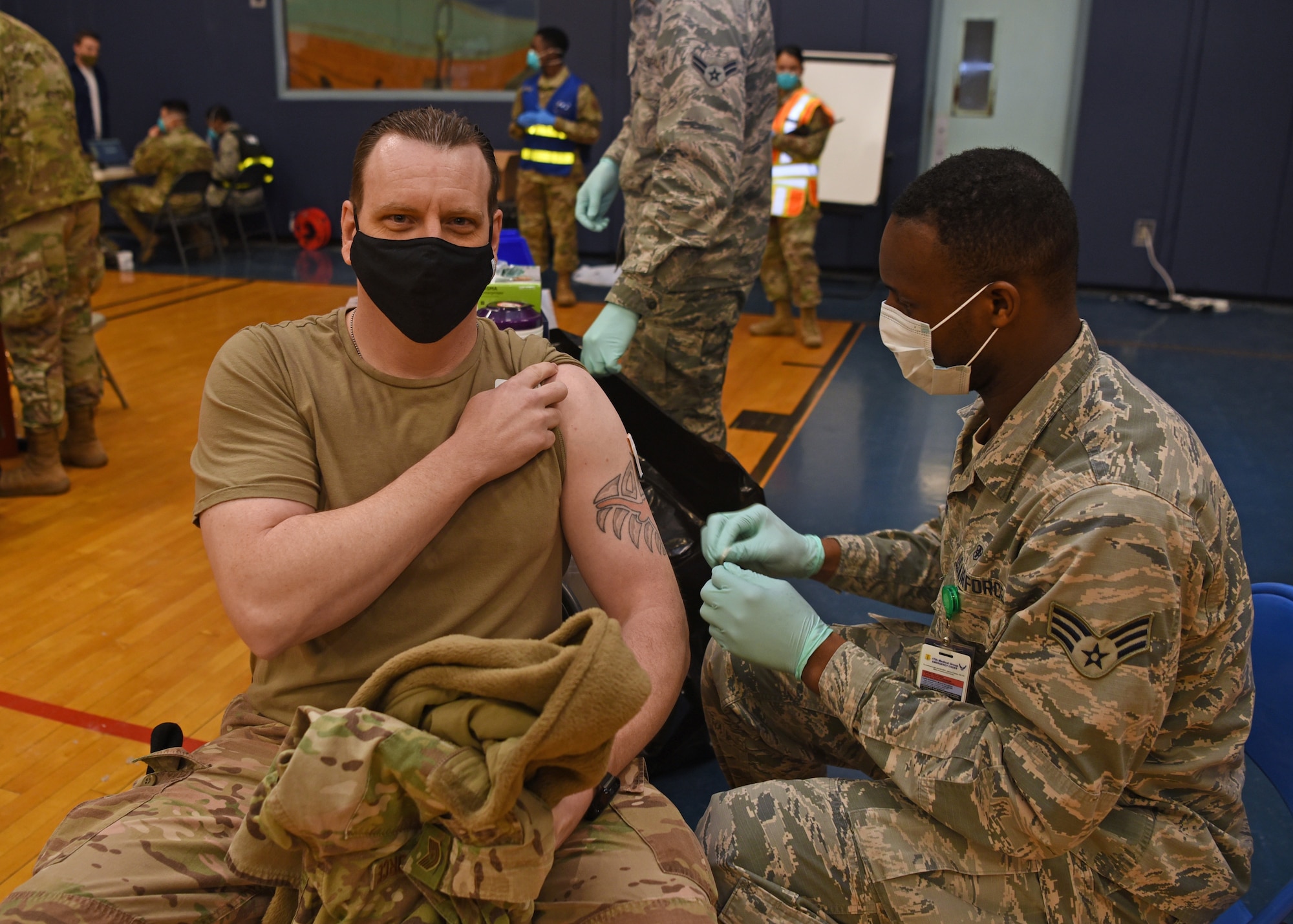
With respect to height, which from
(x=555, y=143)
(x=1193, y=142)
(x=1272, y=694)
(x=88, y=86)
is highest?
(x=88, y=86)

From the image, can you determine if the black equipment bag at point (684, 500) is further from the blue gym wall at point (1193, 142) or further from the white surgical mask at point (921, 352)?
the blue gym wall at point (1193, 142)

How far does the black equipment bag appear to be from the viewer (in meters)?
2.01

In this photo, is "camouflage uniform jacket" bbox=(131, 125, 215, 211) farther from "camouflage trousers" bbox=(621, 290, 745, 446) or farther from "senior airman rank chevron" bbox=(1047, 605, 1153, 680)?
"senior airman rank chevron" bbox=(1047, 605, 1153, 680)

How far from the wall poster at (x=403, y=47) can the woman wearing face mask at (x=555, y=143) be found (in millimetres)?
1731

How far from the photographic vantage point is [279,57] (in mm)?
9156

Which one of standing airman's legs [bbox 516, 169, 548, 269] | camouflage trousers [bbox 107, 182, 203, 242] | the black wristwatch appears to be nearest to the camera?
the black wristwatch

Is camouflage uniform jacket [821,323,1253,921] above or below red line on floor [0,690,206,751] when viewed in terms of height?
above

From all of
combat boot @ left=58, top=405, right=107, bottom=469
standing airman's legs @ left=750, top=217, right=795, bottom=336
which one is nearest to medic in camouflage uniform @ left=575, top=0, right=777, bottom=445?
combat boot @ left=58, top=405, right=107, bottom=469

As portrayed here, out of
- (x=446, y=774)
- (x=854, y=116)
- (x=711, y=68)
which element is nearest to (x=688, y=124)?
(x=711, y=68)

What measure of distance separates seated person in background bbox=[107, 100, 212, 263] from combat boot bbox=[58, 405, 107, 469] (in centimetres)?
441

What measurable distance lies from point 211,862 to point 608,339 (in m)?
1.57

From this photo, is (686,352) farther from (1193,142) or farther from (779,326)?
(1193,142)

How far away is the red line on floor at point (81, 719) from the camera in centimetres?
231

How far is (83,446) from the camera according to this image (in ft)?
13.1
